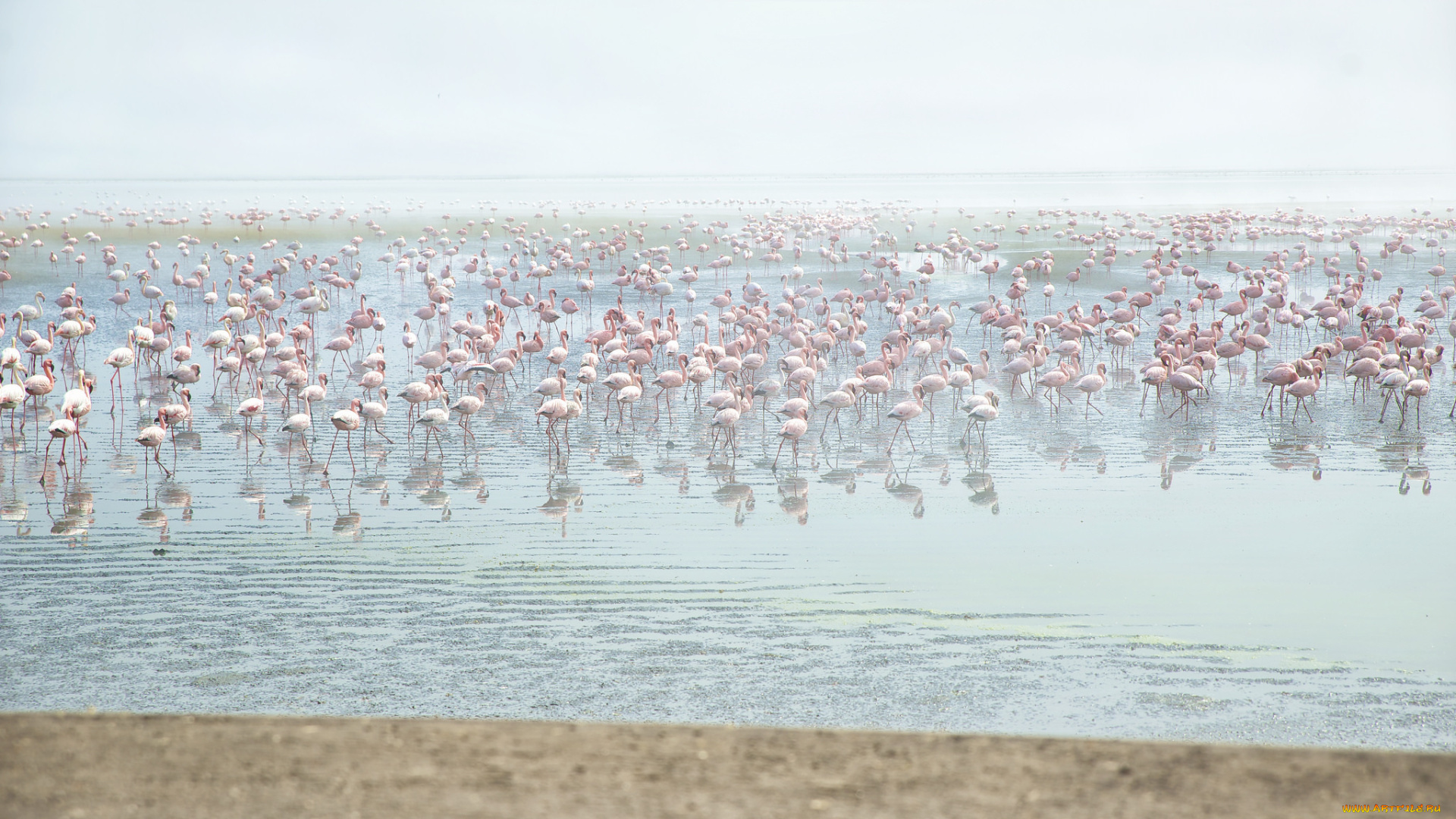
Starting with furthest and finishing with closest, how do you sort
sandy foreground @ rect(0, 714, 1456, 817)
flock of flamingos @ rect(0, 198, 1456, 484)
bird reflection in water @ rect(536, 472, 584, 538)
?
flock of flamingos @ rect(0, 198, 1456, 484)
bird reflection in water @ rect(536, 472, 584, 538)
sandy foreground @ rect(0, 714, 1456, 817)

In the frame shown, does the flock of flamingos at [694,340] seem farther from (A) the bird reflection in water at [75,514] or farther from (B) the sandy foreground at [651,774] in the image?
(B) the sandy foreground at [651,774]

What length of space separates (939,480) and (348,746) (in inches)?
233

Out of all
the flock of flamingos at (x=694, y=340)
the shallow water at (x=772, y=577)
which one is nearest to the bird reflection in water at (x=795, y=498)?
the shallow water at (x=772, y=577)

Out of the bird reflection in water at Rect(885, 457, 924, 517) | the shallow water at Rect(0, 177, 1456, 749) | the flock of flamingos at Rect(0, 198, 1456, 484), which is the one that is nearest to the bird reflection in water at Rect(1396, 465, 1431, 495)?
the shallow water at Rect(0, 177, 1456, 749)

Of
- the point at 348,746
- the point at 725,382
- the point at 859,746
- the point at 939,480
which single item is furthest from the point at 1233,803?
the point at 725,382

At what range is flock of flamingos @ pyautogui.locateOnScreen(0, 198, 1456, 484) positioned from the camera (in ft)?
34.1

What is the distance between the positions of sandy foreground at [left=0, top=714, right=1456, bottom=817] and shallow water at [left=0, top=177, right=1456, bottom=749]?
1204 mm

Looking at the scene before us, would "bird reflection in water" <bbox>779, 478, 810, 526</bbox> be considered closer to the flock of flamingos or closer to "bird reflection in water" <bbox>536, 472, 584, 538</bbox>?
the flock of flamingos

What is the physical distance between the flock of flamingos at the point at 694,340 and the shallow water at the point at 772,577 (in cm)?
32

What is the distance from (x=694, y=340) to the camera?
50.6 feet

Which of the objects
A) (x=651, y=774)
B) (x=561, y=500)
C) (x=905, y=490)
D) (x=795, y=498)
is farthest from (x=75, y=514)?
(x=651, y=774)

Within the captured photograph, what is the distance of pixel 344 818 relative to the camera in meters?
3.14

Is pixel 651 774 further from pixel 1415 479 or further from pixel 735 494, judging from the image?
pixel 1415 479

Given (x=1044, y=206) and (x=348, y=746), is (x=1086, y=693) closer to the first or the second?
(x=348, y=746)
